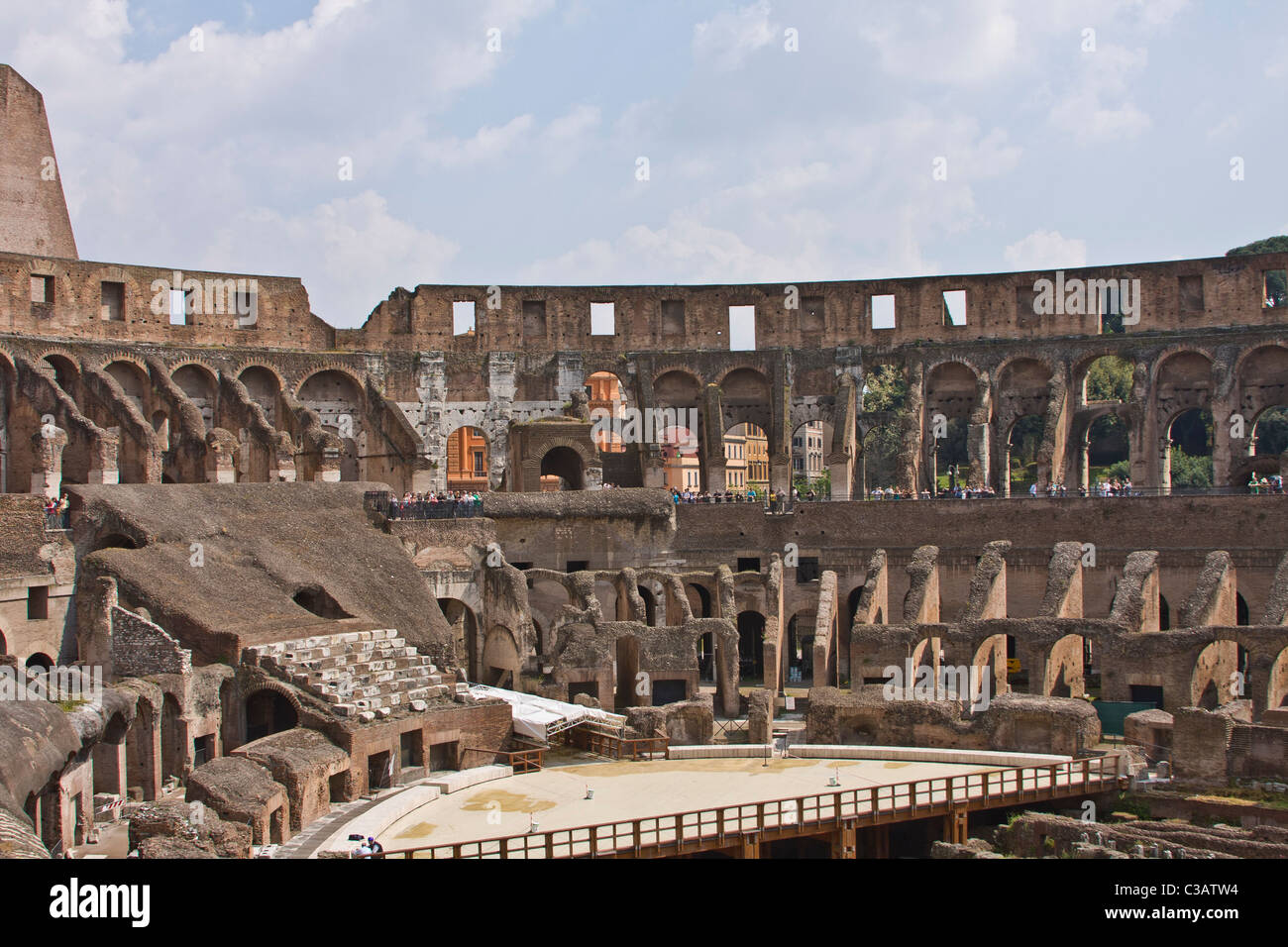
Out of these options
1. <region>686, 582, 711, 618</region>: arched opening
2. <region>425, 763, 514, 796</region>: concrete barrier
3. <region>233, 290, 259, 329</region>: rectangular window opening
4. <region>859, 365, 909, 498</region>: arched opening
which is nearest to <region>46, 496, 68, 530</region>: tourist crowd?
<region>425, 763, 514, 796</region>: concrete barrier

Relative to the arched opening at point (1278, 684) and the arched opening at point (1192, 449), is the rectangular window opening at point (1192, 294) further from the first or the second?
the arched opening at point (1192, 449)

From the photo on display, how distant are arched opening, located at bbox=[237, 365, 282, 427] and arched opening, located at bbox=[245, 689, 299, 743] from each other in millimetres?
16479

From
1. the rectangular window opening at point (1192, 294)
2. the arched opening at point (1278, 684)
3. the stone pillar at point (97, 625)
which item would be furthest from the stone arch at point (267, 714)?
the rectangular window opening at point (1192, 294)

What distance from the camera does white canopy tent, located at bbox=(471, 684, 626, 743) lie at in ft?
95.5

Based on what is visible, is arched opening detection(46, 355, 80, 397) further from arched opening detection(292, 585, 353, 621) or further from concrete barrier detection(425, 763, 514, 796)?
concrete barrier detection(425, 763, 514, 796)

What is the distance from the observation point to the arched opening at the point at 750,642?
3939 centimetres

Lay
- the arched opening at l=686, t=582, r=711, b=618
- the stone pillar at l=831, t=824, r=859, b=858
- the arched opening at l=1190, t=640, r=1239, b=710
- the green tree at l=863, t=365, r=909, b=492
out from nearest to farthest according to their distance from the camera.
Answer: the stone pillar at l=831, t=824, r=859, b=858 < the arched opening at l=1190, t=640, r=1239, b=710 < the arched opening at l=686, t=582, r=711, b=618 < the green tree at l=863, t=365, r=909, b=492

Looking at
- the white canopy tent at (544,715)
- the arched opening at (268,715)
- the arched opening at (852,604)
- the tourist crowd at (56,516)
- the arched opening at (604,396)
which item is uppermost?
the arched opening at (604,396)

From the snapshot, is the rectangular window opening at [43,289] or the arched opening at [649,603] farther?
the rectangular window opening at [43,289]

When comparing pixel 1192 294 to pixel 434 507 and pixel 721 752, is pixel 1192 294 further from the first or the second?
pixel 434 507

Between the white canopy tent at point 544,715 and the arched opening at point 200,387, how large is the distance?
51.5 ft
